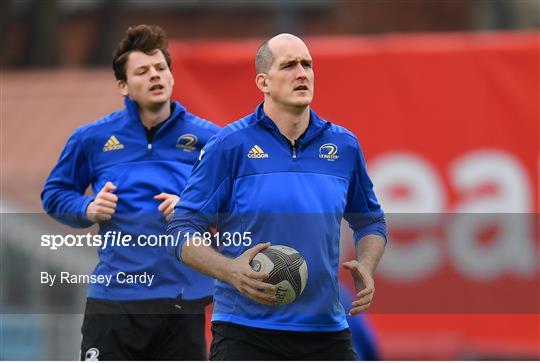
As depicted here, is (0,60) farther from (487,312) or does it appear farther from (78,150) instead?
(78,150)

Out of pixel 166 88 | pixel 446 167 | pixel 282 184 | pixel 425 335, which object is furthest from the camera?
pixel 446 167

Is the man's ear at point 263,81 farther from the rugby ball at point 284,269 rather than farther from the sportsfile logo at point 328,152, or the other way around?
the rugby ball at point 284,269

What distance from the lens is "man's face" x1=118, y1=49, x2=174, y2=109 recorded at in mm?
7188

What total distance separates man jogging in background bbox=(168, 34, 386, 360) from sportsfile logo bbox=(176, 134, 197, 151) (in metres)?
0.98

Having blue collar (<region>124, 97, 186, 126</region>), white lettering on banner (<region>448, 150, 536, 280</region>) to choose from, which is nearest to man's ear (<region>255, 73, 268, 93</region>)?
blue collar (<region>124, 97, 186, 126</region>)

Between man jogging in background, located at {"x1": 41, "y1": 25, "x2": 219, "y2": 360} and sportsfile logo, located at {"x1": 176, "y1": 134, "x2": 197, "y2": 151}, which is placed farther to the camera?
sportsfile logo, located at {"x1": 176, "y1": 134, "x2": 197, "y2": 151}

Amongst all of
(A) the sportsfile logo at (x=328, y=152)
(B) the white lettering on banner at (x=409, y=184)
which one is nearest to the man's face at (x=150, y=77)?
(A) the sportsfile logo at (x=328, y=152)

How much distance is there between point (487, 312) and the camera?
11.0m

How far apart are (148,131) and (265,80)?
120 cm

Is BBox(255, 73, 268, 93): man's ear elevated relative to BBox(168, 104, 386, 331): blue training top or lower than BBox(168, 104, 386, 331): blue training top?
elevated

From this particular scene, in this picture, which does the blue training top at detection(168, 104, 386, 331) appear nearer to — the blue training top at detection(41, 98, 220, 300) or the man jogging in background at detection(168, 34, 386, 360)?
the man jogging in background at detection(168, 34, 386, 360)

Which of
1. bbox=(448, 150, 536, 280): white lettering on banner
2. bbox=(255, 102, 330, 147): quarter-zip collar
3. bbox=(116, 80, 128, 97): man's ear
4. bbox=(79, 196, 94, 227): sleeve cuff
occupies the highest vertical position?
bbox=(116, 80, 128, 97): man's ear

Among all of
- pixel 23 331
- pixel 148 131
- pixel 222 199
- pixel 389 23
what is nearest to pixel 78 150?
pixel 148 131

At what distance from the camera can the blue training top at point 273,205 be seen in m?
6.15
